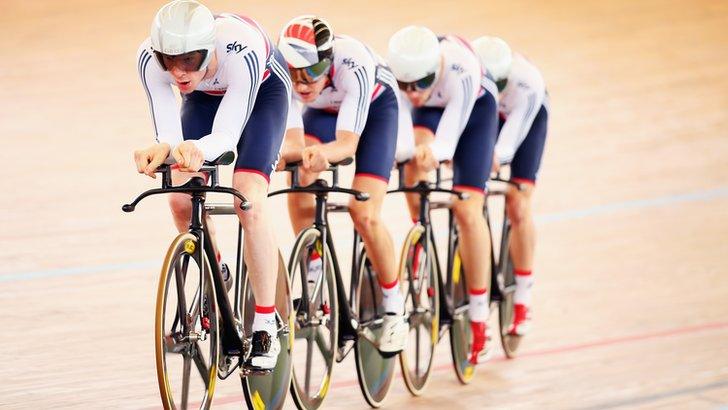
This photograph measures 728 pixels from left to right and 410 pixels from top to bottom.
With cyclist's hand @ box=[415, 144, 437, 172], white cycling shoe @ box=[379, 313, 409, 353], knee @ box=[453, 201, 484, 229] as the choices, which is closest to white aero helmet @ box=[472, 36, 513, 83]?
knee @ box=[453, 201, 484, 229]

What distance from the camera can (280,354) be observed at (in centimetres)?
379

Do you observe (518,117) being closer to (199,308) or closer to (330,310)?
(330,310)

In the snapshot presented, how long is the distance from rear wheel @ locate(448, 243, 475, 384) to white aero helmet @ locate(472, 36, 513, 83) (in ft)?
A: 2.46

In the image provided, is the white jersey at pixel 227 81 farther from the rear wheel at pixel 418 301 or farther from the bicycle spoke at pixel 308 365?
the rear wheel at pixel 418 301

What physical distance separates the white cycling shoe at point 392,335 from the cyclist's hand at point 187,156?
4.65 feet

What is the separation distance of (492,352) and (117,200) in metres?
2.24

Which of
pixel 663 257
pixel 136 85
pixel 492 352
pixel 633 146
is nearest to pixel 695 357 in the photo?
pixel 492 352

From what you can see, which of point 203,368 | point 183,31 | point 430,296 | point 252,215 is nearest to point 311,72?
point 252,215

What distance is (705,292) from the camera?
249 inches

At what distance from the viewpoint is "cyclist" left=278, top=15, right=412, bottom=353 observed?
3924 millimetres

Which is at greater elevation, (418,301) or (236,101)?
(236,101)

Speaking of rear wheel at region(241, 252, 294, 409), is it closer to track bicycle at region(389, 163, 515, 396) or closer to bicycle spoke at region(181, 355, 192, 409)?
bicycle spoke at region(181, 355, 192, 409)

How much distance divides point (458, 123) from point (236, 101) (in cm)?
143

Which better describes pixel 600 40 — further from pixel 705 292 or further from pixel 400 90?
pixel 400 90
